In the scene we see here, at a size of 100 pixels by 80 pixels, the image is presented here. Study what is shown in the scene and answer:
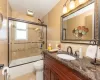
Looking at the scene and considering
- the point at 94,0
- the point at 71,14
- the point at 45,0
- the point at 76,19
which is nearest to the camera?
the point at 94,0

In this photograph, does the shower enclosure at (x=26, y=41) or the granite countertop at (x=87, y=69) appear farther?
the shower enclosure at (x=26, y=41)

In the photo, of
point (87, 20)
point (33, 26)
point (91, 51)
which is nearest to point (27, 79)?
point (33, 26)

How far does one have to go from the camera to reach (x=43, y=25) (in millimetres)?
2967

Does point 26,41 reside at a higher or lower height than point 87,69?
higher

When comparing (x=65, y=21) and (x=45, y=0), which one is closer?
(x=65, y=21)

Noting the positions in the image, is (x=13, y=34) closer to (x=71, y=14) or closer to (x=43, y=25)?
(x=43, y=25)

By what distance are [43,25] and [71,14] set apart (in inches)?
59.2

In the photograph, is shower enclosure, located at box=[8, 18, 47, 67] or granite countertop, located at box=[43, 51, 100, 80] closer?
granite countertop, located at box=[43, 51, 100, 80]

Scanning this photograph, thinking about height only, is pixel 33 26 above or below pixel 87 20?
above

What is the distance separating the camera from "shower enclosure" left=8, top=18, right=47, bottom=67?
8.05ft

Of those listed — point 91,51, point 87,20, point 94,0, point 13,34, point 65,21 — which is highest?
point 94,0

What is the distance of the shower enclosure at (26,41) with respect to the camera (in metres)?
2.45

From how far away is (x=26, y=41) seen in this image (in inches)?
112

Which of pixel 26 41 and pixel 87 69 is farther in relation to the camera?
pixel 26 41
